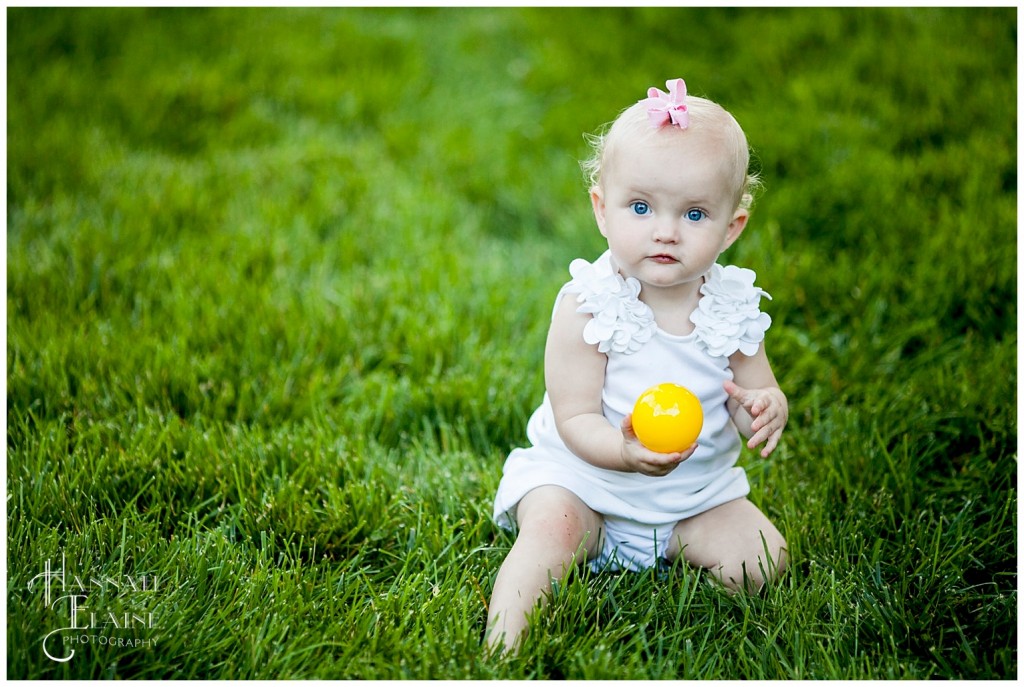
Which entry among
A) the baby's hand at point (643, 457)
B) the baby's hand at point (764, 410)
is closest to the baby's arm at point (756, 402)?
the baby's hand at point (764, 410)

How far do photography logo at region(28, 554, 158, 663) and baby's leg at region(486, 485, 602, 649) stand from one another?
0.65 m

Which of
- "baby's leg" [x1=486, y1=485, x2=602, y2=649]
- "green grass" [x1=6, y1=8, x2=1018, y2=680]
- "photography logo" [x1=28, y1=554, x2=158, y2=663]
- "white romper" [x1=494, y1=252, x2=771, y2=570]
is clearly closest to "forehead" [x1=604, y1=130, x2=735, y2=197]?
"white romper" [x1=494, y1=252, x2=771, y2=570]

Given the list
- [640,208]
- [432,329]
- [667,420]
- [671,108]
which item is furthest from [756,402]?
[432,329]

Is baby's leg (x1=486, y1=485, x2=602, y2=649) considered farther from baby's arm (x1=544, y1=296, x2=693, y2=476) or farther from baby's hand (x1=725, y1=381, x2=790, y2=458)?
baby's hand (x1=725, y1=381, x2=790, y2=458)

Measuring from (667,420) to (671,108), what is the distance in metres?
0.58

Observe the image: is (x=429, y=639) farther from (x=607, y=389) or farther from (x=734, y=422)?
(x=734, y=422)

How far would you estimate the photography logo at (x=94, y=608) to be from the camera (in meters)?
1.79

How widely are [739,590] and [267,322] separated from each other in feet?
5.36

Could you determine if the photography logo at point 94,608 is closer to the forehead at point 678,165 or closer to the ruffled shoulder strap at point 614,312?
the ruffled shoulder strap at point 614,312

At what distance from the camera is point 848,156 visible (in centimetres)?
383

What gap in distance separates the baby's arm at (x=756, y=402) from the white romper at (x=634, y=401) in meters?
0.03

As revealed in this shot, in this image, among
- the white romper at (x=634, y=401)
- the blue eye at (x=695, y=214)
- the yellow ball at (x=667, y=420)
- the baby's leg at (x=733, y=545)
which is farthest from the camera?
the baby's leg at (x=733, y=545)

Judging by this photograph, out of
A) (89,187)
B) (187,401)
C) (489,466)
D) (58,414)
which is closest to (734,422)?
(489,466)

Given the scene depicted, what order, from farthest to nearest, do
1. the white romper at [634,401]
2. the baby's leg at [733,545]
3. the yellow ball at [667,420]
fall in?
the baby's leg at [733,545]
the white romper at [634,401]
the yellow ball at [667,420]
